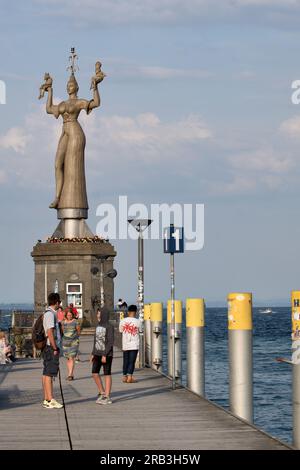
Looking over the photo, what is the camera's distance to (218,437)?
52.0ft

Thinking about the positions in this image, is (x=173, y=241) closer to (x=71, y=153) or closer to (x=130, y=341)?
(x=130, y=341)

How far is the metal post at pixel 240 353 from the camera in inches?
746

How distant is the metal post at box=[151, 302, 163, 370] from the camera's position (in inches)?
1150

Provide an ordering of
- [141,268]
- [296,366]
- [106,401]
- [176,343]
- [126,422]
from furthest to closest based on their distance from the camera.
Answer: [141,268]
[176,343]
[106,401]
[126,422]
[296,366]

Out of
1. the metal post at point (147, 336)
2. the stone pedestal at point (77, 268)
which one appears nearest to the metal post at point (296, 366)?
the metal post at point (147, 336)

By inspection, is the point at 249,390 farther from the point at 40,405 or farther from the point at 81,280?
the point at 81,280

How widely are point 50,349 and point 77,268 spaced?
40.8 meters

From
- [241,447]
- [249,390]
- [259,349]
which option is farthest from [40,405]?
[259,349]

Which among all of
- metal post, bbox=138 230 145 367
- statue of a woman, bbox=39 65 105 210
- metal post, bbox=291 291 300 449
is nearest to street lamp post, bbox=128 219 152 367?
metal post, bbox=138 230 145 367

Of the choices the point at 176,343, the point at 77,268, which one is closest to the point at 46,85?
the point at 77,268

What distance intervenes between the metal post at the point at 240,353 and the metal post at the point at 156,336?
9.86m

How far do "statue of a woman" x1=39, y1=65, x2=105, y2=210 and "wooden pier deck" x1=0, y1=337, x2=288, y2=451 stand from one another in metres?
37.5

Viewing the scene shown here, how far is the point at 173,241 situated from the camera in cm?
2384

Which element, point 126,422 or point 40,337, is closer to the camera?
point 126,422
